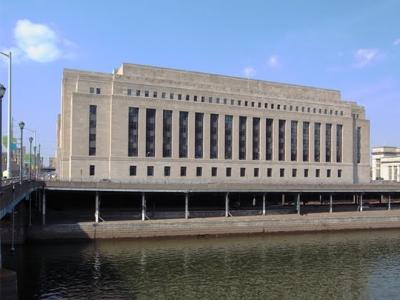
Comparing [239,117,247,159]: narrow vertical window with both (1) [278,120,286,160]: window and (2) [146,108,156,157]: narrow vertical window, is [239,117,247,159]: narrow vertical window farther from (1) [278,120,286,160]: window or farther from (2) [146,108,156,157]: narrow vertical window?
(2) [146,108,156,157]: narrow vertical window

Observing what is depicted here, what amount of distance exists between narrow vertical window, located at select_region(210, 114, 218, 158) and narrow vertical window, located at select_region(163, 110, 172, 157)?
10179mm

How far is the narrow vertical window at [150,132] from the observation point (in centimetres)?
10212

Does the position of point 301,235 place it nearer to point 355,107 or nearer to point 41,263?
point 41,263

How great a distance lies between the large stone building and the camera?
9819 centimetres

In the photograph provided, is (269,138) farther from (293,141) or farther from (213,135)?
(213,135)

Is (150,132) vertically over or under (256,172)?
over

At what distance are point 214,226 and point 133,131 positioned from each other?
36286 millimetres

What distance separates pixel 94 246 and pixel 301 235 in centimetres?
3191

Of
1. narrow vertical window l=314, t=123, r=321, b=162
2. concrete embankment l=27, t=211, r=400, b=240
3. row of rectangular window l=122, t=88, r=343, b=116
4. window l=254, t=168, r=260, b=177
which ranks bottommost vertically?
concrete embankment l=27, t=211, r=400, b=240

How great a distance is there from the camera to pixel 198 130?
108 metres

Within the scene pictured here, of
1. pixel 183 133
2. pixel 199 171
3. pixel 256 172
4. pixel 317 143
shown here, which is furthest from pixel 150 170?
pixel 317 143

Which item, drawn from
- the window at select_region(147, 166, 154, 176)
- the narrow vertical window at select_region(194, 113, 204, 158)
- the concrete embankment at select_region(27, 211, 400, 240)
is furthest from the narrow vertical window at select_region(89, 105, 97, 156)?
the concrete embankment at select_region(27, 211, 400, 240)

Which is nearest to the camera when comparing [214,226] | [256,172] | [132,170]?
[214,226]

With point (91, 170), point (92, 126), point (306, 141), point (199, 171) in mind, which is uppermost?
point (92, 126)
